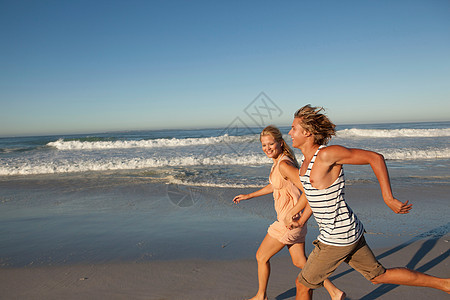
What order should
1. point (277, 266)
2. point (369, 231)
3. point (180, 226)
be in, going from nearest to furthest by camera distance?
point (277, 266)
point (369, 231)
point (180, 226)

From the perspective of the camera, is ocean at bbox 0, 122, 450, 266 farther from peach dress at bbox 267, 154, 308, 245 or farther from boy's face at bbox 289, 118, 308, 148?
boy's face at bbox 289, 118, 308, 148

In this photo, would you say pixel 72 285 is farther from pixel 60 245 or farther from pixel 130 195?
pixel 130 195

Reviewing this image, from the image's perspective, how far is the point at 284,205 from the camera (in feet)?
8.60

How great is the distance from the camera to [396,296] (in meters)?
2.96

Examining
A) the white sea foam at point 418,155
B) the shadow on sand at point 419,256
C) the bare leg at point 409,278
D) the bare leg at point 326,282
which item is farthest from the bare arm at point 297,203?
the white sea foam at point 418,155

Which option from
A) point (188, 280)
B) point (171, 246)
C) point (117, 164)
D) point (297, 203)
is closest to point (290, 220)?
point (297, 203)

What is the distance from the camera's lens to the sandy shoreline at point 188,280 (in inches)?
119

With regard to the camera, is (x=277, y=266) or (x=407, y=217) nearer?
(x=277, y=266)

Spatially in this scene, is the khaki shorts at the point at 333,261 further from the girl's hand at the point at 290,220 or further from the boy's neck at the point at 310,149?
the boy's neck at the point at 310,149

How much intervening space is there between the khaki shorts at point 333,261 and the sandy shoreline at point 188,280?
954 mm

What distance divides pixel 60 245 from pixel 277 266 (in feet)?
10.3

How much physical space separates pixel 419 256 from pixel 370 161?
9.31 ft

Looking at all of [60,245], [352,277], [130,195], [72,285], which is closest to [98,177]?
[130,195]

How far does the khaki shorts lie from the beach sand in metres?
0.95
